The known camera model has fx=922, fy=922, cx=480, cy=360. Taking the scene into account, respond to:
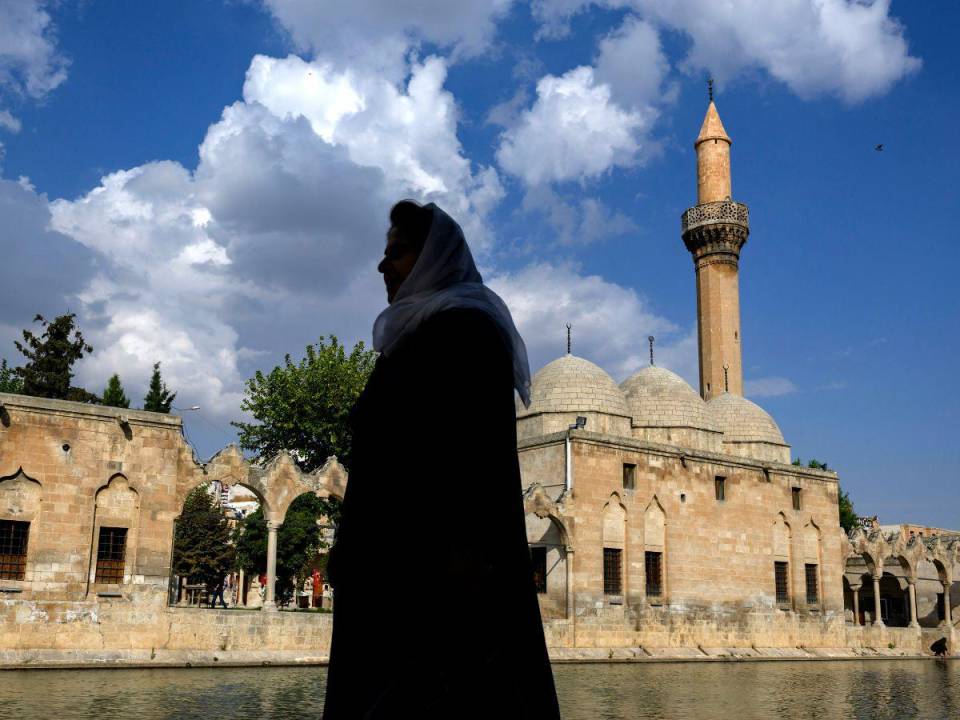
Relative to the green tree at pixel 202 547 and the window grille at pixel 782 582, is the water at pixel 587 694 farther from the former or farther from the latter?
the green tree at pixel 202 547

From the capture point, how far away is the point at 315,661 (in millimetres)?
20000

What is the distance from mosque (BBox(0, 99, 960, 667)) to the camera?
1864 cm

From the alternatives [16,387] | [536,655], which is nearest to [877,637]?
[536,655]

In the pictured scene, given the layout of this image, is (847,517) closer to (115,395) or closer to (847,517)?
(847,517)

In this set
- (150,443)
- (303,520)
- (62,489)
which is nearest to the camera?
(62,489)

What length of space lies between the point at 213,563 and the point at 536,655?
134 ft

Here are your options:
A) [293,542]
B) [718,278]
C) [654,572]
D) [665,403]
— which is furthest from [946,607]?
[293,542]

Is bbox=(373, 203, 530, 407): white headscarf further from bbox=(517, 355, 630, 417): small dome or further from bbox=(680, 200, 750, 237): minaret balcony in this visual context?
bbox=(680, 200, 750, 237): minaret balcony

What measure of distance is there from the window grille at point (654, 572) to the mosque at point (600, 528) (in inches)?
1.9

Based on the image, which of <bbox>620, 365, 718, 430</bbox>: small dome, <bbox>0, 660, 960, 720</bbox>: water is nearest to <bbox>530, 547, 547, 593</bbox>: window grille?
<bbox>0, 660, 960, 720</bbox>: water

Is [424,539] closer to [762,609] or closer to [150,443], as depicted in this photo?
[150,443]

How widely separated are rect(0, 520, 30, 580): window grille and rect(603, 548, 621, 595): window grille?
15042 mm

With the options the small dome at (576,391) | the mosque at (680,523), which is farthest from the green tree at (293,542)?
the mosque at (680,523)

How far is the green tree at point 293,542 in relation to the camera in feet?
117
